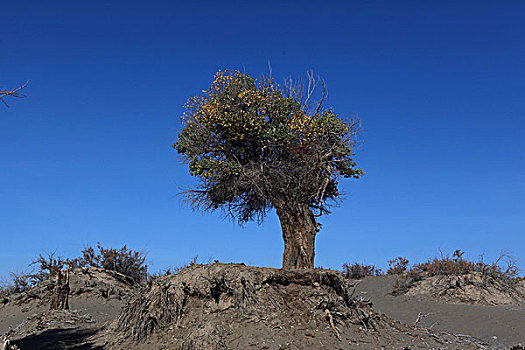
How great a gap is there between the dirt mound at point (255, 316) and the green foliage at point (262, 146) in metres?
4.31

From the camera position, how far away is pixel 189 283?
12.7 meters

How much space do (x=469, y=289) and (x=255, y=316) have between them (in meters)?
16.3

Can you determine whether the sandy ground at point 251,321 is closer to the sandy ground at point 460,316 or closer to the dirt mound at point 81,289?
the sandy ground at point 460,316

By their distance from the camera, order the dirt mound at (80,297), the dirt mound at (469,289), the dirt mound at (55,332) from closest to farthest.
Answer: the dirt mound at (55,332), the dirt mound at (80,297), the dirt mound at (469,289)

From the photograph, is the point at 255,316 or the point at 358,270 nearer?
the point at 255,316

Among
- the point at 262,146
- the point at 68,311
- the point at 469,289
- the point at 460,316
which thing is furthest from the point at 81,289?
the point at 469,289

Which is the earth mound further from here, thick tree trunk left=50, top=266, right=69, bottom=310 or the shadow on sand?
thick tree trunk left=50, top=266, right=69, bottom=310

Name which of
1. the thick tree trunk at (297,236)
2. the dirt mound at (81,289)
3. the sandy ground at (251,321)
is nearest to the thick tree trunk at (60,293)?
the sandy ground at (251,321)

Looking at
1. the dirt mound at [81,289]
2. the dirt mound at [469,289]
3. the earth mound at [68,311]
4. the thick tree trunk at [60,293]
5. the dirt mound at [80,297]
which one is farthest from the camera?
the dirt mound at [81,289]

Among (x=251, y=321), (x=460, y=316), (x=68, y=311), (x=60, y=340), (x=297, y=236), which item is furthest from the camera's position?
(x=460, y=316)

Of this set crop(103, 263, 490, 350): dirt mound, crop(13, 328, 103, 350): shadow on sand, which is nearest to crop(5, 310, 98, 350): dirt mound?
crop(13, 328, 103, 350): shadow on sand

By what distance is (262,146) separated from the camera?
17.6 metres

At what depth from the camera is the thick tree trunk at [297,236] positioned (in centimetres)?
1591

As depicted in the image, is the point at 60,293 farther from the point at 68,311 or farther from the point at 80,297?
the point at 80,297
